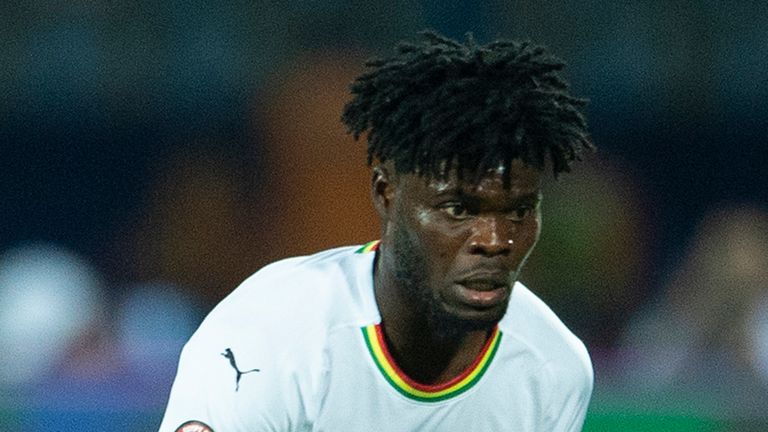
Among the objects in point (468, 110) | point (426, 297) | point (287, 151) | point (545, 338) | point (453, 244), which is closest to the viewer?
point (468, 110)

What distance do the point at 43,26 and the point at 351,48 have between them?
1.81m

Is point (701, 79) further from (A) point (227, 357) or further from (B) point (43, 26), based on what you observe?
(A) point (227, 357)

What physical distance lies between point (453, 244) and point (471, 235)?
0.05 m

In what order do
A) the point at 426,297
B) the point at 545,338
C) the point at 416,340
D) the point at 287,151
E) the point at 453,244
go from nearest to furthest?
1. the point at 453,244
2. the point at 426,297
3. the point at 416,340
4. the point at 545,338
5. the point at 287,151

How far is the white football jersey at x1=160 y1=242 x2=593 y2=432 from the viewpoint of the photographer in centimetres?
363

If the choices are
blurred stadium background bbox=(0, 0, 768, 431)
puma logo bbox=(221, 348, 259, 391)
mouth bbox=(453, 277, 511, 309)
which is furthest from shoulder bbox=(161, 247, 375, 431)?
blurred stadium background bbox=(0, 0, 768, 431)

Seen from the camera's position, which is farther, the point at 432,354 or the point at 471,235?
the point at 432,354

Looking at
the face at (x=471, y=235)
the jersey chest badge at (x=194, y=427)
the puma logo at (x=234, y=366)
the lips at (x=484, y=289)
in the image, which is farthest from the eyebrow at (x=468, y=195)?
the jersey chest badge at (x=194, y=427)

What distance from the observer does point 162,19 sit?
9.25 m

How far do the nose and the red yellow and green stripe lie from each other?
407 mm

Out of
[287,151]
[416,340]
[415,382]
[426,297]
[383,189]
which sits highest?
[383,189]

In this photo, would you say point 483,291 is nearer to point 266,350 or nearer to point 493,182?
point 493,182

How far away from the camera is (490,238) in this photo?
361 cm

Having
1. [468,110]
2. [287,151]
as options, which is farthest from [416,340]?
[287,151]
